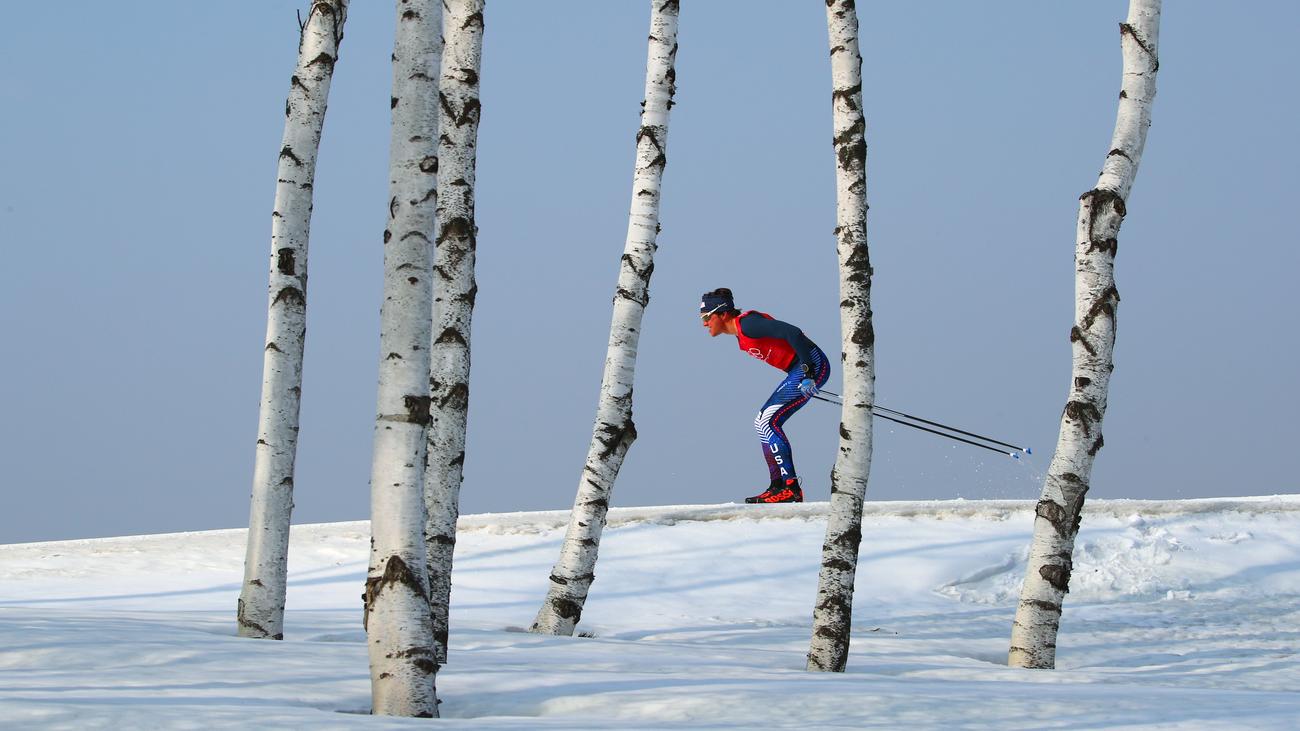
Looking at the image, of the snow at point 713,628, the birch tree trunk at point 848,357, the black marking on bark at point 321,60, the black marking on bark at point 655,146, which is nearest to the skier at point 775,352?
the snow at point 713,628

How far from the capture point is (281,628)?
26.5ft

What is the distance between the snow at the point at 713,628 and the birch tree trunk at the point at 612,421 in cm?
46

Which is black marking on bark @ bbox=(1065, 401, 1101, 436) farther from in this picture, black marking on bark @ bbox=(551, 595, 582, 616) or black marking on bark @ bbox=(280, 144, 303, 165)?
black marking on bark @ bbox=(280, 144, 303, 165)

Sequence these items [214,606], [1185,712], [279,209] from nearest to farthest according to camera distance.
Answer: [1185,712], [279,209], [214,606]

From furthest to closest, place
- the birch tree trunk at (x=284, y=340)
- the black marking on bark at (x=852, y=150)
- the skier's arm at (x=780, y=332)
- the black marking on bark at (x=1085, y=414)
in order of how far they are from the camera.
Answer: the skier's arm at (x=780, y=332) < the black marking on bark at (x=852, y=150) < the black marking on bark at (x=1085, y=414) < the birch tree trunk at (x=284, y=340)

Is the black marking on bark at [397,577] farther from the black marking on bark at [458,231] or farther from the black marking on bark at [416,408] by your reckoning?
the black marking on bark at [458,231]

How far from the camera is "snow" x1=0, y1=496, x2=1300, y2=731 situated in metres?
5.13

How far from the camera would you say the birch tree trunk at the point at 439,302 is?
24.7 ft

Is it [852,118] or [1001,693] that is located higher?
[852,118]

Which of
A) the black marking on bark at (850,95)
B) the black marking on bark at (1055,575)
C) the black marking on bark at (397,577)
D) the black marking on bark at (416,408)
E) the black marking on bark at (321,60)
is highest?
the black marking on bark at (321,60)

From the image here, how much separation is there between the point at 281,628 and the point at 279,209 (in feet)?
8.06

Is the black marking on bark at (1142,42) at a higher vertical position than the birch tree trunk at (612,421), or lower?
higher

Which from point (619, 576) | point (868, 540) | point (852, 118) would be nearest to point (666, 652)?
point (852, 118)

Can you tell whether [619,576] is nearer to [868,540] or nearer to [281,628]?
[868,540]
